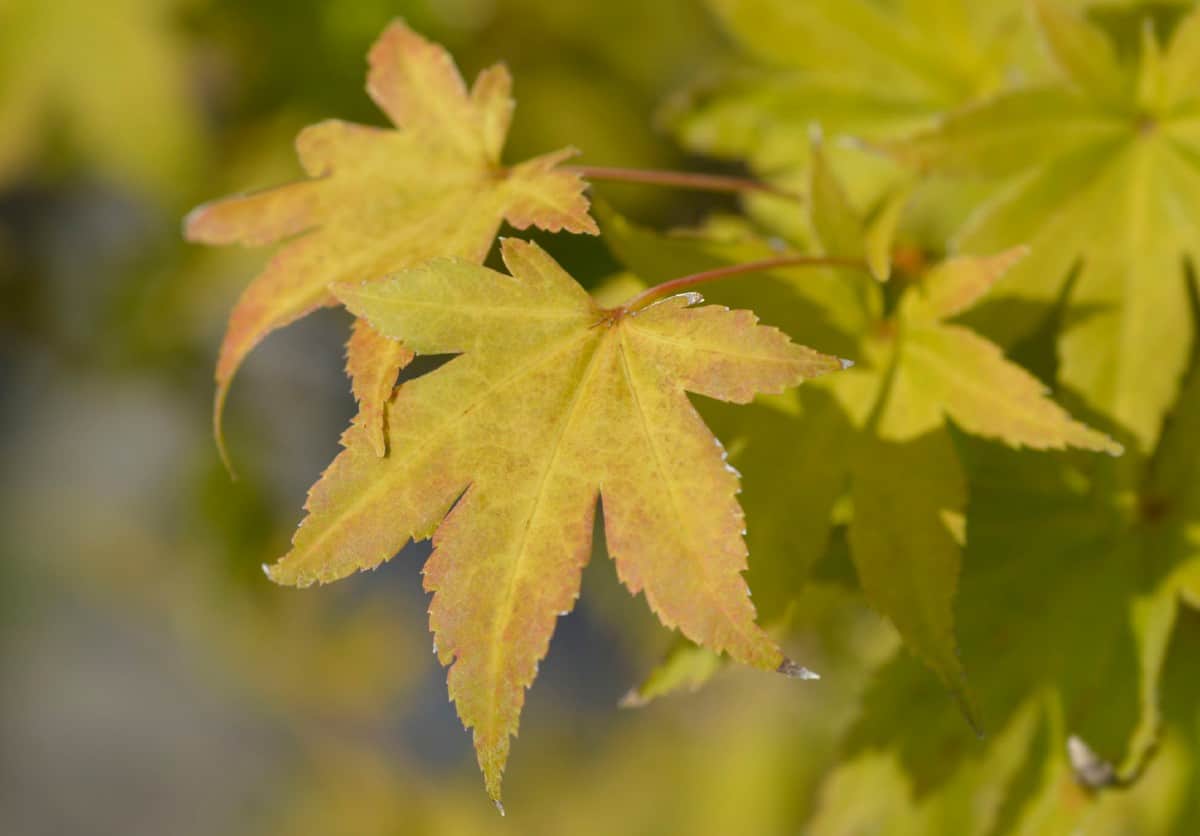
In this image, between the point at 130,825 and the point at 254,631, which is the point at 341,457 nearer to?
the point at 254,631

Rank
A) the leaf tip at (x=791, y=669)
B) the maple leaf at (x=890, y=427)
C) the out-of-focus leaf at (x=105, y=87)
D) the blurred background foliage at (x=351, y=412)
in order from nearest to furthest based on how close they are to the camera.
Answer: the leaf tip at (x=791, y=669)
the maple leaf at (x=890, y=427)
the blurred background foliage at (x=351, y=412)
the out-of-focus leaf at (x=105, y=87)

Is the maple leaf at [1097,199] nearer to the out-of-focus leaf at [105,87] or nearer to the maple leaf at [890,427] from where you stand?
the maple leaf at [890,427]

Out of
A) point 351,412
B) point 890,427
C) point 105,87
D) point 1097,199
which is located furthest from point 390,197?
point 351,412

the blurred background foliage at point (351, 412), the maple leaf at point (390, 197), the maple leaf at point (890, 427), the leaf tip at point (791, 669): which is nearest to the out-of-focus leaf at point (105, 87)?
the blurred background foliage at point (351, 412)

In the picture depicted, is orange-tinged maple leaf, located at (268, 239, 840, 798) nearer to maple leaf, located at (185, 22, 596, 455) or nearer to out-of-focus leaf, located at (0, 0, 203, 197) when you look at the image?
maple leaf, located at (185, 22, 596, 455)

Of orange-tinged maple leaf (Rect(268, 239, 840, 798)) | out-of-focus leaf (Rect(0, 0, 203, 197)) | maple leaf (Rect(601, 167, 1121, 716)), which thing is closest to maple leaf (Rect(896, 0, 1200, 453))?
maple leaf (Rect(601, 167, 1121, 716))
